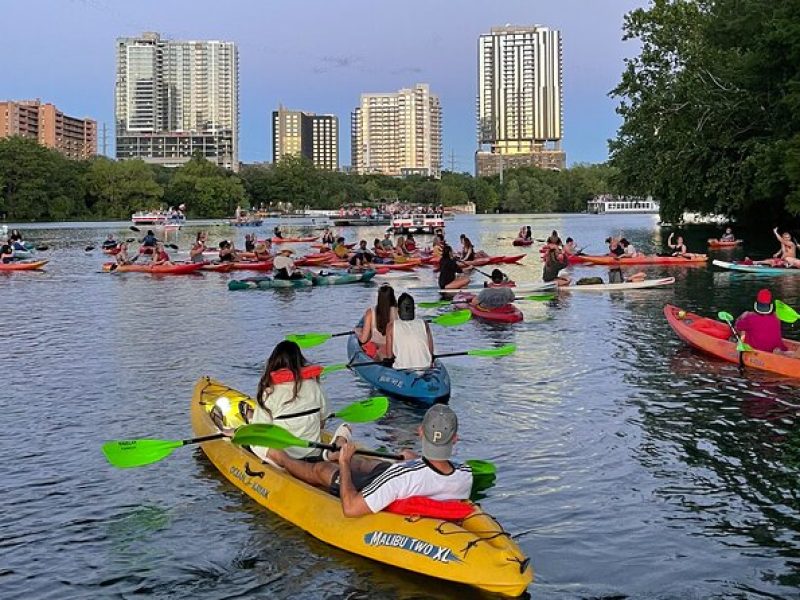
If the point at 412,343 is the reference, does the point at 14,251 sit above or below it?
above

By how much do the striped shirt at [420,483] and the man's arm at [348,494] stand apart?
0.17 metres

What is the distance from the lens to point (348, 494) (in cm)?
707

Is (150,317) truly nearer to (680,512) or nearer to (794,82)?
(680,512)

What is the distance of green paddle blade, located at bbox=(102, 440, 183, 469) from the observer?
8.61 m

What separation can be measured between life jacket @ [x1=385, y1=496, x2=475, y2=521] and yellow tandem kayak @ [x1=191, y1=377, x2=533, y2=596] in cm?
5

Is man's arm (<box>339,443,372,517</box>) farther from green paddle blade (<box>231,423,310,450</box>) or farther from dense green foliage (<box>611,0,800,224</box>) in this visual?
dense green foliage (<box>611,0,800,224</box>)

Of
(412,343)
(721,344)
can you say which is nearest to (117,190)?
(721,344)

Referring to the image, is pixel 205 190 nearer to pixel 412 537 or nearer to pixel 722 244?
pixel 722 244

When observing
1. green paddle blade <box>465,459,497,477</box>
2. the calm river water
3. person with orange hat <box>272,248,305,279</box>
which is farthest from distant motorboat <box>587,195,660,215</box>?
green paddle blade <box>465,459,497,477</box>

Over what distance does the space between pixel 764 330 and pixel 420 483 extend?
9251 millimetres

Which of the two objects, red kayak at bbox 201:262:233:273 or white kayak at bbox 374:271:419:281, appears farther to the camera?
red kayak at bbox 201:262:233:273

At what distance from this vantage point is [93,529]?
8.17 m

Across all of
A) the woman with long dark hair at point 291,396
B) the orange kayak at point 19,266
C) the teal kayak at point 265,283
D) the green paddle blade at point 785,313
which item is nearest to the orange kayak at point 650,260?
the teal kayak at point 265,283

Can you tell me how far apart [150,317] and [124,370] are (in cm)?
754
